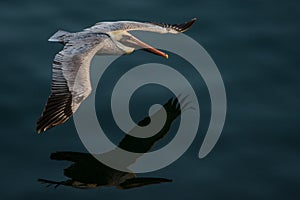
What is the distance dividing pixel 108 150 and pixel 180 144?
1.18 m

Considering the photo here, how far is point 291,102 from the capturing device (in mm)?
12023

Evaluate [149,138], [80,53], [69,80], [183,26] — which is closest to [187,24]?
[183,26]

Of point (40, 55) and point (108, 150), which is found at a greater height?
point (40, 55)

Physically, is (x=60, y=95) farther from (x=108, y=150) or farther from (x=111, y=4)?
(x=111, y=4)

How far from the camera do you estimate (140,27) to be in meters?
13.1

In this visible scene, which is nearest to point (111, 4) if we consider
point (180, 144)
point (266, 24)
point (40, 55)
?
point (40, 55)

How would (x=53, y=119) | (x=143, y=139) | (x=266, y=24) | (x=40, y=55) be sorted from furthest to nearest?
(x=266, y=24) → (x=40, y=55) → (x=143, y=139) → (x=53, y=119)

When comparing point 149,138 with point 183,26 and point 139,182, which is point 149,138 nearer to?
point 139,182

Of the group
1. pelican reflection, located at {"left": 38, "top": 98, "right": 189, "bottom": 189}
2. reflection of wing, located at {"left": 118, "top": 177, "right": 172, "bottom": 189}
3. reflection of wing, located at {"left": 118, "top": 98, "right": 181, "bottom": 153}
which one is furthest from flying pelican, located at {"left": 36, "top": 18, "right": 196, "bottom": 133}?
reflection of wing, located at {"left": 118, "top": 177, "right": 172, "bottom": 189}

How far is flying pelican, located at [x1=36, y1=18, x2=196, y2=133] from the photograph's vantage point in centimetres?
1082

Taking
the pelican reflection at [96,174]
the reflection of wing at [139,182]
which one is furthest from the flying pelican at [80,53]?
the reflection of wing at [139,182]

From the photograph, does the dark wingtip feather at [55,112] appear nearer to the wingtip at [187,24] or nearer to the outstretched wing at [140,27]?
the outstretched wing at [140,27]

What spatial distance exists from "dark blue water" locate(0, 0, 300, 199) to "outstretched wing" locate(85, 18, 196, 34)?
0.24 meters

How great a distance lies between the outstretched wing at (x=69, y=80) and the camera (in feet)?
35.2
